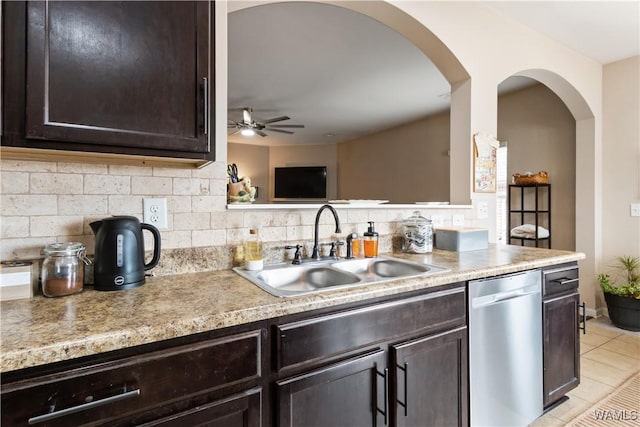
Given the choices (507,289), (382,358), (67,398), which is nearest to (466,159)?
(507,289)

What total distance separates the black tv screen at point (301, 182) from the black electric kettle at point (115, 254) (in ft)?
20.0

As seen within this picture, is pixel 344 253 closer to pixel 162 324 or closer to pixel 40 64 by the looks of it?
pixel 162 324

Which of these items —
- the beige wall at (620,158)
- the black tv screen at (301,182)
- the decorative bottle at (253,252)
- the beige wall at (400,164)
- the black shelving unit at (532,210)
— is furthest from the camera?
the black tv screen at (301,182)

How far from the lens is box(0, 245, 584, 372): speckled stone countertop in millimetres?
723

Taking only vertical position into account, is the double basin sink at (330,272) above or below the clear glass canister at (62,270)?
below

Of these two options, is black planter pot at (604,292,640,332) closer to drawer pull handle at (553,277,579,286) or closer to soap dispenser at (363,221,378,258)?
drawer pull handle at (553,277,579,286)

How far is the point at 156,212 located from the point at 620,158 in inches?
159

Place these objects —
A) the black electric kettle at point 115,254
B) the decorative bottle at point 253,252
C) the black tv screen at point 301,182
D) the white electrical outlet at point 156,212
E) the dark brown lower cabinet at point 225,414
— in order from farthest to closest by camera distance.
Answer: the black tv screen at point 301,182, the decorative bottle at point 253,252, the white electrical outlet at point 156,212, the black electric kettle at point 115,254, the dark brown lower cabinet at point 225,414

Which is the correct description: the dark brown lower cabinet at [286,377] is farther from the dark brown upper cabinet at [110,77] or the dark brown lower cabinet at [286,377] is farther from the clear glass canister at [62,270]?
the dark brown upper cabinet at [110,77]

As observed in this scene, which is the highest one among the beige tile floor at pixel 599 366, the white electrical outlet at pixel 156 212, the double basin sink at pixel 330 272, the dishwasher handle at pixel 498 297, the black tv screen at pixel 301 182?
the black tv screen at pixel 301 182

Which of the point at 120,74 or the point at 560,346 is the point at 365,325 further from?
the point at 560,346

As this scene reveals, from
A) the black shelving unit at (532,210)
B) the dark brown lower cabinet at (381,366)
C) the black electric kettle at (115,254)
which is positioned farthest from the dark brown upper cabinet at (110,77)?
the black shelving unit at (532,210)

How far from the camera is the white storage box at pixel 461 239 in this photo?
1.97 metres

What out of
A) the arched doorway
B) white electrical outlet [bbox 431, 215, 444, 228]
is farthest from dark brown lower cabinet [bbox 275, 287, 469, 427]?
the arched doorway
